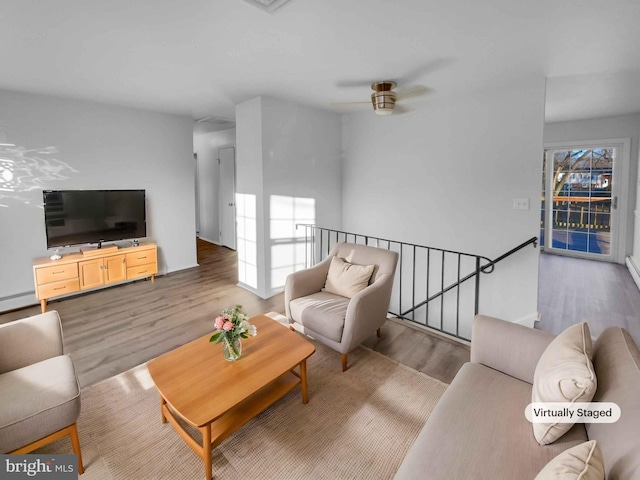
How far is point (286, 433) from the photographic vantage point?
6.54ft

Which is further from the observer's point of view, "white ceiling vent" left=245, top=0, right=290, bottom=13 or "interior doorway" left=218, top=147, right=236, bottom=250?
"interior doorway" left=218, top=147, right=236, bottom=250

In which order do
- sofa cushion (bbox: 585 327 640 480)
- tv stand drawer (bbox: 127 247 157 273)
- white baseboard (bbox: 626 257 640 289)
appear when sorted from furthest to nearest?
white baseboard (bbox: 626 257 640 289) < tv stand drawer (bbox: 127 247 157 273) < sofa cushion (bbox: 585 327 640 480)

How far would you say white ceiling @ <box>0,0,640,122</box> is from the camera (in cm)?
206

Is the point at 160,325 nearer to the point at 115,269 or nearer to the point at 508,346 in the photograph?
the point at 115,269

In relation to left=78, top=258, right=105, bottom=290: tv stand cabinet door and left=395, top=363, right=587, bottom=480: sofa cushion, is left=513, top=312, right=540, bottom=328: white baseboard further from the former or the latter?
left=78, top=258, right=105, bottom=290: tv stand cabinet door

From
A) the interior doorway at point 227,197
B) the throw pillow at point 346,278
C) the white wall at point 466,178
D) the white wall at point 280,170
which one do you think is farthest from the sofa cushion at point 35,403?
the interior doorway at point 227,197

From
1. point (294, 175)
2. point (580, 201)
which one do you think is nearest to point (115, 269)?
point (294, 175)

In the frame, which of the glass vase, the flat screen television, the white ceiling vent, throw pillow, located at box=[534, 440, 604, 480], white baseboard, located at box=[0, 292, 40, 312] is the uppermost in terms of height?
the white ceiling vent

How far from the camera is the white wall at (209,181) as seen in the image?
7297mm

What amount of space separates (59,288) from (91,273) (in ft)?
1.17

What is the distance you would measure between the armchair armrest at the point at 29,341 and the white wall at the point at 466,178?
3867 millimetres

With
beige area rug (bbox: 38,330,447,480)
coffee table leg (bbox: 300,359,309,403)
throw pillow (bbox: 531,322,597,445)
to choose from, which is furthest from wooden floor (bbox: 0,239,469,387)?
throw pillow (bbox: 531,322,597,445)

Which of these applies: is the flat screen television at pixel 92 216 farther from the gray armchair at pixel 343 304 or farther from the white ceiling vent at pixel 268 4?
the white ceiling vent at pixel 268 4

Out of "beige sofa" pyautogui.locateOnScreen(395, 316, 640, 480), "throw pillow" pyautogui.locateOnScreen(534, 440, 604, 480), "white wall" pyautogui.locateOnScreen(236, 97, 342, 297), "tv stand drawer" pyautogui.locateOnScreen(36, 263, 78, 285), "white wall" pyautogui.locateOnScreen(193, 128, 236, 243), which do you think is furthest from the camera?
"white wall" pyautogui.locateOnScreen(193, 128, 236, 243)
